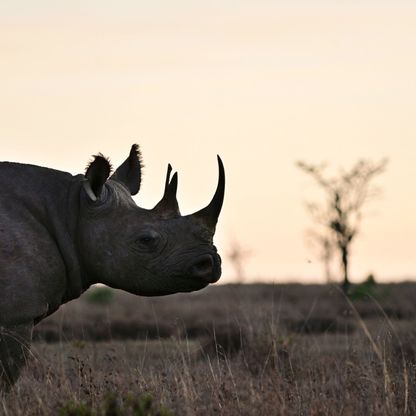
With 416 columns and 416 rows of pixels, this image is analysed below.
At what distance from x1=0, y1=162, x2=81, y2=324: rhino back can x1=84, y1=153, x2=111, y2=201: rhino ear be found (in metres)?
0.23

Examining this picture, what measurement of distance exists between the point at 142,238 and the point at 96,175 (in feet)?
1.79

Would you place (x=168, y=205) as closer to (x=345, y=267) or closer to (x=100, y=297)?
(x=100, y=297)

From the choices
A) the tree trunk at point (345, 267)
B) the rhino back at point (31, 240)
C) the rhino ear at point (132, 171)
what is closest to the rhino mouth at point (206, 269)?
the rhino back at point (31, 240)

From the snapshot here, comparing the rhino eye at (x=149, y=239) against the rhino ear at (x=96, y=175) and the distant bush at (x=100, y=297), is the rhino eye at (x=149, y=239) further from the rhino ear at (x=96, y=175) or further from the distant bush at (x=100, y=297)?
the distant bush at (x=100, y=297)

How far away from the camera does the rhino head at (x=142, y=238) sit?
8070 mm

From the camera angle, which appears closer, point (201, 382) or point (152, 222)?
point (152, 222)

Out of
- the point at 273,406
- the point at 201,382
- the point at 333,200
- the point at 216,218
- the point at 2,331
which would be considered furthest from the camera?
the point at 333,200

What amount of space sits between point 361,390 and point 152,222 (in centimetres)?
189

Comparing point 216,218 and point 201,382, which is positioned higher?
point 216,218

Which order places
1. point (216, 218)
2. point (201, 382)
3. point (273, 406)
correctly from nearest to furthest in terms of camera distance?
point (273, 406), point (216, 218), point (201, 382)

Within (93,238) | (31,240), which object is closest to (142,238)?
(93,238)

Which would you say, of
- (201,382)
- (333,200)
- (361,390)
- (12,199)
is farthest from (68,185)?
(333,200)

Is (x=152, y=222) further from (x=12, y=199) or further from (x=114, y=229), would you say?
(x=12, y=199)

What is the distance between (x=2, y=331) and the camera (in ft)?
25.0
